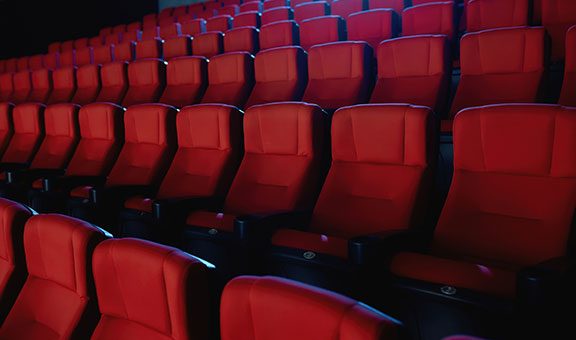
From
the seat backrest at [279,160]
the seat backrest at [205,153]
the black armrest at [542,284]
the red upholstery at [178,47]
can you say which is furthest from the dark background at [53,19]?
the black armrest at [542,284]

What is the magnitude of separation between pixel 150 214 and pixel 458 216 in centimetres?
33

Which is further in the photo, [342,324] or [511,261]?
[511,261]

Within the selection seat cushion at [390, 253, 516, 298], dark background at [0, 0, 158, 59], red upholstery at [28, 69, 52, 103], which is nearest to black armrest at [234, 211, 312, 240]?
seat cushion at [390, 253, 516, 298]

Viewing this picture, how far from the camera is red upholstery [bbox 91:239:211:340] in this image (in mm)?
288

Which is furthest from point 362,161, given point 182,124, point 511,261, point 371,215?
point 182,124

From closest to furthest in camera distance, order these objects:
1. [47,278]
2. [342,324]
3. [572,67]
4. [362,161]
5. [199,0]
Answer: [342,324] → [47,278] → [362,161] → [572,67] → [199,0]

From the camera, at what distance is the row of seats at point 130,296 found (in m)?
0.23

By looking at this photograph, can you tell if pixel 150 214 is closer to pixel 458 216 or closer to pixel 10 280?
pixel 10 280

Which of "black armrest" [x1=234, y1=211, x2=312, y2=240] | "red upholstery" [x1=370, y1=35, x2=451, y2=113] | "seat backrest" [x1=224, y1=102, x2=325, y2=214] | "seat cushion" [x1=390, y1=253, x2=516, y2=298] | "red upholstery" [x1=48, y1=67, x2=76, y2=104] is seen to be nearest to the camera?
"seat cushion" [x1=390, y1=253, x2=516, y2=298]

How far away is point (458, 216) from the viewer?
0.45 meters

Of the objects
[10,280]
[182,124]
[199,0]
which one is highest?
[199,0]

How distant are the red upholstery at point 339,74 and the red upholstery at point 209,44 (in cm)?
38

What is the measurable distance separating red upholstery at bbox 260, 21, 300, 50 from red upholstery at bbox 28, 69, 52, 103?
585 millimetres

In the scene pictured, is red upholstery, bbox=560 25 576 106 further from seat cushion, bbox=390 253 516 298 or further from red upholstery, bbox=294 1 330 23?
red upholstery, bbox=294 1 330 23
